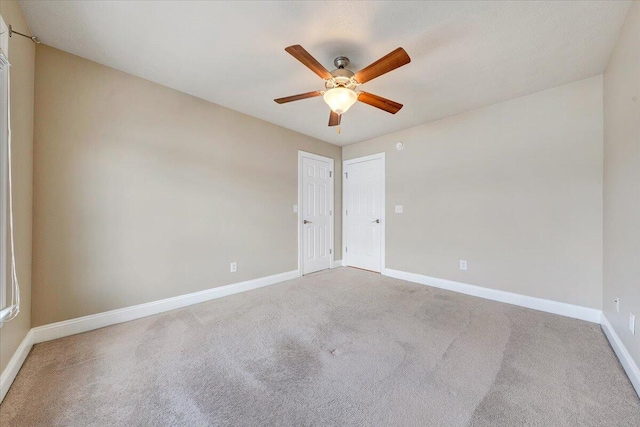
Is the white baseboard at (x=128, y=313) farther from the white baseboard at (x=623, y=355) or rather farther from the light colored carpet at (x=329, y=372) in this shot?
the white baseboard at (x=623, y=355)

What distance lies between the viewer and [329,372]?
1.61m

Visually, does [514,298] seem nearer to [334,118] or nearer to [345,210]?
[345,210]

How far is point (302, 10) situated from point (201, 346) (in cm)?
257

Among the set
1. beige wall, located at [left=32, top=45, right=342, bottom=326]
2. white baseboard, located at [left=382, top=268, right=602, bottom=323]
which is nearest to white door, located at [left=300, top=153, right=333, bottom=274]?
beige wall, located at [left=32, top=45, right=342, bottom=326]

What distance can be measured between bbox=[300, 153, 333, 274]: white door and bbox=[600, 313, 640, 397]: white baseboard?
330 cm

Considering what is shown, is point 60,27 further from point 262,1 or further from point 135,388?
point 135,388

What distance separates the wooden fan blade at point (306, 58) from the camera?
4.88 feet

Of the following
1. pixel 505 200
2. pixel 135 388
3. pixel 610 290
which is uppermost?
pixel 505 200

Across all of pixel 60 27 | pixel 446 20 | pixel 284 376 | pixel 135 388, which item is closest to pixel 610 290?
pixel 446 20

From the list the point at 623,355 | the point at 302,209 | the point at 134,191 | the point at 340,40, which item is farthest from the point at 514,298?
the point at 134,191

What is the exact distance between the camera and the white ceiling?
158cm

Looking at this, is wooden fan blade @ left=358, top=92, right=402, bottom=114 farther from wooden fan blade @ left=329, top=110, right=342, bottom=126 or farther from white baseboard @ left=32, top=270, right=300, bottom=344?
white baseboard @ left=32, top=270, right=300, bottom=344

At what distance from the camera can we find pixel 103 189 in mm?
2209

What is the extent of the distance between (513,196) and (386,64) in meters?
2.28
